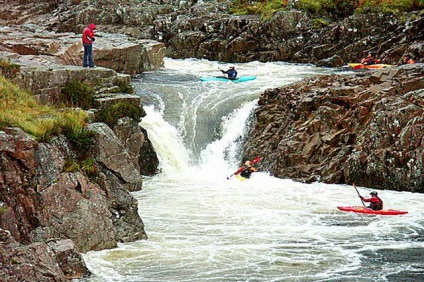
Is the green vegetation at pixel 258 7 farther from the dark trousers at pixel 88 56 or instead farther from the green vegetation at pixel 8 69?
the green vegetation at pixel 8 69

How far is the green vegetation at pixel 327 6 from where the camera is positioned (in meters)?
34.5

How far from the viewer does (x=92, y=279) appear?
12.5 m

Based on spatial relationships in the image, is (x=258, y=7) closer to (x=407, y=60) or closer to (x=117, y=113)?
(x=407, y=60)

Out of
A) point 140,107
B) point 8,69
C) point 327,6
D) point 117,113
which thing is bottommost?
point 117,113

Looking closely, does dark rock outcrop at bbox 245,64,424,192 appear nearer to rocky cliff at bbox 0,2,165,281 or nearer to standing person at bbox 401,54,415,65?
standing person at bbox 401,54,415,65

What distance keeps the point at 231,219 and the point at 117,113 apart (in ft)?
17.2

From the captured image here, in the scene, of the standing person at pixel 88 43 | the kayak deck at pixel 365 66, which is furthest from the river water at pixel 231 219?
the standing person at pixel 88 43

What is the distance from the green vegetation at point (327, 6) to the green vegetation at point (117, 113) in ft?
53.2

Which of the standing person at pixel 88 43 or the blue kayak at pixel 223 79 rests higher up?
the standing person at pixel 88 43

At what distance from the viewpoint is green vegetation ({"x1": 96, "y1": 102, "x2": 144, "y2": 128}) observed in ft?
67.9

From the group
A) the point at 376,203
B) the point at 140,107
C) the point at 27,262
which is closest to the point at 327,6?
the point at 140,107

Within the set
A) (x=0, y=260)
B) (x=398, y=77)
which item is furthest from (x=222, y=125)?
(x=0, y=260)

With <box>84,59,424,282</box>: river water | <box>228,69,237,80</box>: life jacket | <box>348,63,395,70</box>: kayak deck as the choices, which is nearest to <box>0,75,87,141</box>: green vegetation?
<box>84,59,424,282</box>: river water

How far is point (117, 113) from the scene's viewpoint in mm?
21000
